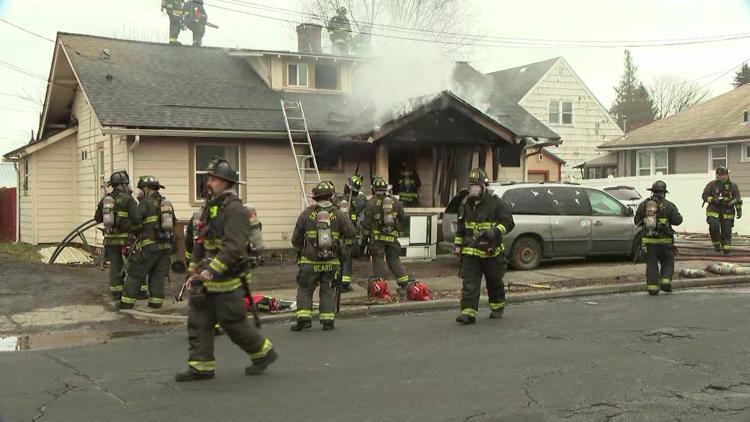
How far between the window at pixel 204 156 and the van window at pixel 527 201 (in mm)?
5972

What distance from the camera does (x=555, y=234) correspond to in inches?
529

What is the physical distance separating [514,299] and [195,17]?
732 inches

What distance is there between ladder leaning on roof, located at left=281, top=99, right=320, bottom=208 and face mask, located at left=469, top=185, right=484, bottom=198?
671 centimetres

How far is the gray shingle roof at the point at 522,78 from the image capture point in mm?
32484

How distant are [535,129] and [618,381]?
1231 cm

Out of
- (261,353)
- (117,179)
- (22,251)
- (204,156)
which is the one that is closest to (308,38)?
(204,156)

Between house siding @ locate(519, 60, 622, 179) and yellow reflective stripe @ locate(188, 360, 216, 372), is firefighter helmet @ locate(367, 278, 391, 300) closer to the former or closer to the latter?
yellow reflective stripe @ locate(188, 360, 216, 372)

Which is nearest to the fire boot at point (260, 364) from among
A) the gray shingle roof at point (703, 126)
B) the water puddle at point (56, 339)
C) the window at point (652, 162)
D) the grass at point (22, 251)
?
the water puddle at point (56, 339)

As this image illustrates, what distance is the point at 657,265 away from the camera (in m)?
10.6

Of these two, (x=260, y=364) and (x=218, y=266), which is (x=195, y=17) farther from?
(x=260, y=364)

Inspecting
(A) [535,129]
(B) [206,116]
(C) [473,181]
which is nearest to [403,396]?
(C) [473,181]

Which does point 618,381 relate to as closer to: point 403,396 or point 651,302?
point 403,396

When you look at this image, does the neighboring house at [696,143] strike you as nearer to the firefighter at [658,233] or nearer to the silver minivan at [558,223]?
the silver minivan at [558,223]

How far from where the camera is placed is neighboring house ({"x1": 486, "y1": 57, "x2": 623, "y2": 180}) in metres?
32.5
